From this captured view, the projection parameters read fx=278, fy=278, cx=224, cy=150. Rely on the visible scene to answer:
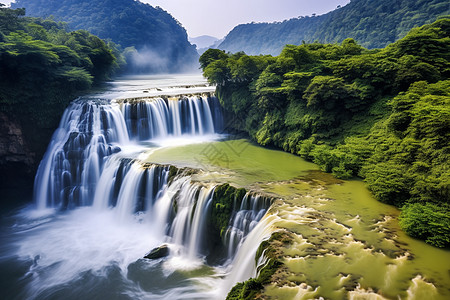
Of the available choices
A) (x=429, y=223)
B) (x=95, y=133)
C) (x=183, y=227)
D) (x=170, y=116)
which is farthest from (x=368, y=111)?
(x=95, y=133)

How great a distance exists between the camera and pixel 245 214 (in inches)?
350

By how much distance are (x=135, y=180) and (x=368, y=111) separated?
36.0 ft

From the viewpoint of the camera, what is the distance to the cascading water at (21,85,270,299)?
30.8ft

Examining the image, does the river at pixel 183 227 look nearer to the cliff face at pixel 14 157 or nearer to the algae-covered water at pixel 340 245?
the algae-covered water at pixel 340 245

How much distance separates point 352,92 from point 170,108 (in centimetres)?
1090

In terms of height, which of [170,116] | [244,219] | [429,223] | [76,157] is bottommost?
[244,219]

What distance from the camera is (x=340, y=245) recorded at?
675cm

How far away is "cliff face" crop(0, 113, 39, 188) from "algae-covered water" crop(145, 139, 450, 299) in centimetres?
1036

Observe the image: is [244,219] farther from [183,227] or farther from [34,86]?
[34,86]

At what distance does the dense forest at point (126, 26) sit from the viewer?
241ft

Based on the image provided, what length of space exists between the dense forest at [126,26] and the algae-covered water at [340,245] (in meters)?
62.4

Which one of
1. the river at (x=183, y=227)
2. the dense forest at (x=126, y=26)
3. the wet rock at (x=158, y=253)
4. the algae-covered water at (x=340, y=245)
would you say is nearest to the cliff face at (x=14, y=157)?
the river at (x=183, y=227)

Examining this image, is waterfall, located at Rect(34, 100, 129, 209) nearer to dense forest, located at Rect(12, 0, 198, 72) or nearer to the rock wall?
the rock wall

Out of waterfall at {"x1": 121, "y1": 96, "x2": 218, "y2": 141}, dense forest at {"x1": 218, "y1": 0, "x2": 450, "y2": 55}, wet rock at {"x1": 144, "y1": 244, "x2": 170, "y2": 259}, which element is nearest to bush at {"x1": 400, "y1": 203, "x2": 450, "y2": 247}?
wet rock at {"x1": 144, "y1": 244, "x2": 170, "y2": 259}
